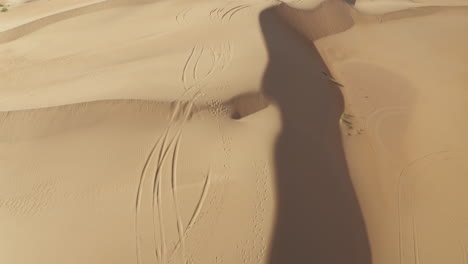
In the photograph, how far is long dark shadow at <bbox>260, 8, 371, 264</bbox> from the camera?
13.0 ft

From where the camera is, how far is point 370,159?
5.37 metres

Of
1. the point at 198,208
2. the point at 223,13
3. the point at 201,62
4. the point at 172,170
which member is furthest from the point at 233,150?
the point at 223,13

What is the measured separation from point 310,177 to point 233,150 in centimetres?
117

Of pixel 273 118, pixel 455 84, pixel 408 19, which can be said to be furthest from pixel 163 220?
pixel 408 19

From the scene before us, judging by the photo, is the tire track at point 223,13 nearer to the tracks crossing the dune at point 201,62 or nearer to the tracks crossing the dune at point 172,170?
the tracks crossing the dune at point 201,62

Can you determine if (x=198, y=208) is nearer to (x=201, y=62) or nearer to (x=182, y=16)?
(x=201, y=62)

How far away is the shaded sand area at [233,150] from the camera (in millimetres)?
3938

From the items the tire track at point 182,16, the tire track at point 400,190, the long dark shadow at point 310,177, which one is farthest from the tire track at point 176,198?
the tire track at point 182,16

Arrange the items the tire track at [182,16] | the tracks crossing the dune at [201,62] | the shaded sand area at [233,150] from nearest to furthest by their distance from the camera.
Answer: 1. the shaded sand area at [233,150]
2. the tracks crossing the dune at [201,62]
3. the tire track at [182,16]

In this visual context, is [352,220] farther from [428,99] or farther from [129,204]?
[428,99]

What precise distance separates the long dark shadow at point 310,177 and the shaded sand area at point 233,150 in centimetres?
2

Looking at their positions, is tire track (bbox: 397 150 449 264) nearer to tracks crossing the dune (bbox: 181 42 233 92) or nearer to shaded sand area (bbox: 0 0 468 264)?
shaded sand area (bbox: 0 0 468 264)

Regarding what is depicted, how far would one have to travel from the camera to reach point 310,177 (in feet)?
15.2

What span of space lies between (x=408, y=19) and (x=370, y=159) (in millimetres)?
6649
